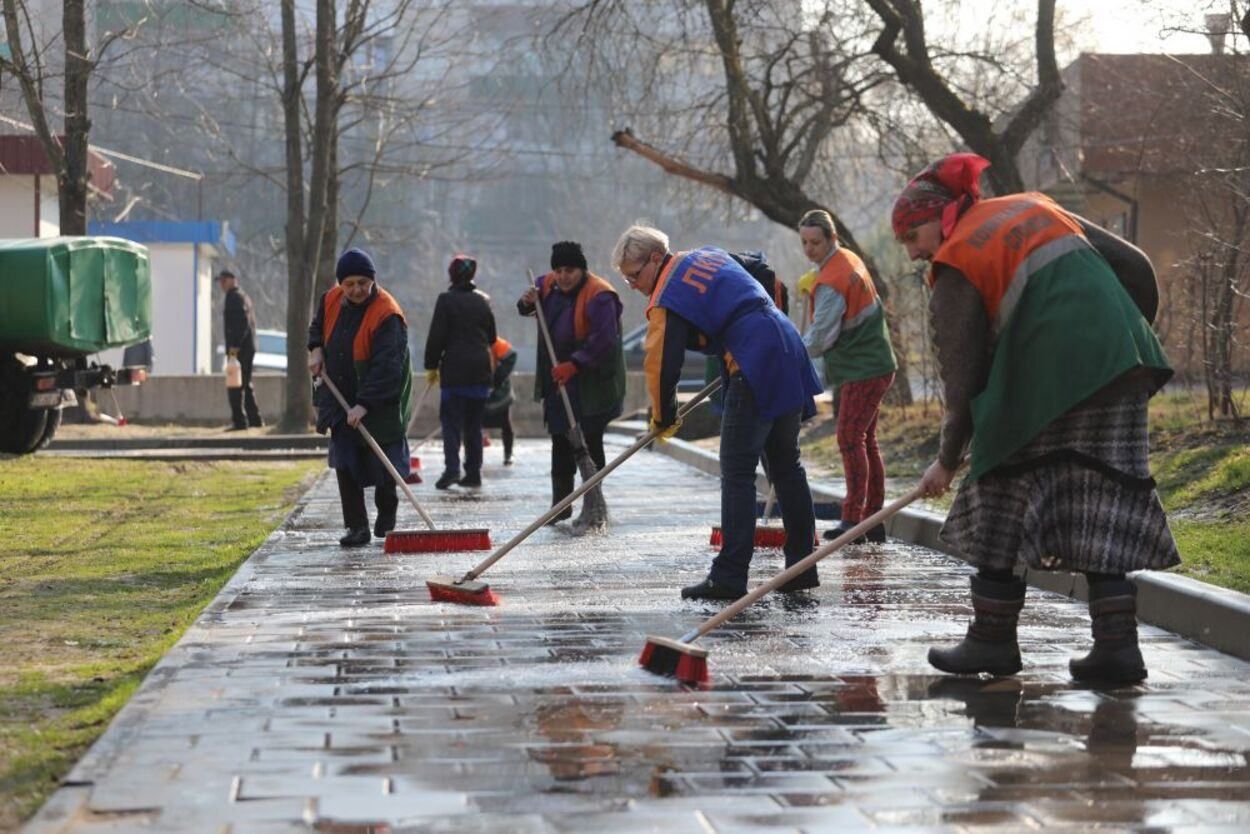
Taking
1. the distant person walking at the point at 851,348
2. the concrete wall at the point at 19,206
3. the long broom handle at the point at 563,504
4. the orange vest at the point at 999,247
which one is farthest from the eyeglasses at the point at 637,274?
the concrete wall at the point at 19,206

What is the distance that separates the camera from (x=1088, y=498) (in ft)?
20.1

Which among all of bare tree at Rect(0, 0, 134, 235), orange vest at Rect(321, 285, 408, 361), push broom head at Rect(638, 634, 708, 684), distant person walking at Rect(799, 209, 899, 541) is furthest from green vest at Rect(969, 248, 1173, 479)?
bare tree at Rect(0, 0, 134, 235)

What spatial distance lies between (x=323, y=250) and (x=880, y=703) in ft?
78.4

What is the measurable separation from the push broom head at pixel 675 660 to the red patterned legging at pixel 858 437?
4190 mm

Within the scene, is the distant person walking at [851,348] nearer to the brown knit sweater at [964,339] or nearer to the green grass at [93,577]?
the green grass at [93,577]

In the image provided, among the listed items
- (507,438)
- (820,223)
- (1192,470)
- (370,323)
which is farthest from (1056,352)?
(507,438)

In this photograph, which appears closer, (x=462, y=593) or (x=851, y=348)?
(x=462, y=593)

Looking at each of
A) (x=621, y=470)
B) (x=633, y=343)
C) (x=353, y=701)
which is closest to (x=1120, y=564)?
(x=353, y=701)

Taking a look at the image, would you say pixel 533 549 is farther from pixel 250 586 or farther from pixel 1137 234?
pixel 1137 234

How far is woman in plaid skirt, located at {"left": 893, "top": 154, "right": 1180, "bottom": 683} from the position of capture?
6094 millimetres

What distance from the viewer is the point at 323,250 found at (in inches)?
1142

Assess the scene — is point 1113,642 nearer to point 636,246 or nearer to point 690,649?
point 690,649

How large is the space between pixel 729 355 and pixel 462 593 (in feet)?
4.72

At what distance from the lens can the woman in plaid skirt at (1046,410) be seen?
6.09 m
